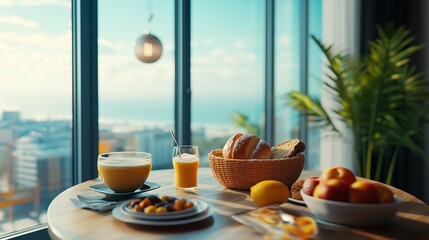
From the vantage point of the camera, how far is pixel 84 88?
6.79 feet

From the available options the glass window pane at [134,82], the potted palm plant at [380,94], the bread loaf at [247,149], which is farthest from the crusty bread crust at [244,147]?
the potted palm plant at [380,94]

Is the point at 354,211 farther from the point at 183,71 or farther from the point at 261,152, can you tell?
the point at 183,71

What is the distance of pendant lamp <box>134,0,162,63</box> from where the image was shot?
8.07 feet

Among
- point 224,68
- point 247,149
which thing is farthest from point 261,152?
point 224,68

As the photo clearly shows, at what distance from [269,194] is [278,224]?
24 cm

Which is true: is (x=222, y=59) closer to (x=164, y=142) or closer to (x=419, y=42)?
(x=164, y=142)

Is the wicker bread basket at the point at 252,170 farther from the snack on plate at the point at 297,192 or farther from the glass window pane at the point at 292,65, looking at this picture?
the glass window pane at the point at 292,65

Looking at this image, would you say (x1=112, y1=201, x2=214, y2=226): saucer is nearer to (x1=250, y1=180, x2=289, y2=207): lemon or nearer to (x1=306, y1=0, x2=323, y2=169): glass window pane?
(x1=250, y1=180, x2=289, y2=207): lemon

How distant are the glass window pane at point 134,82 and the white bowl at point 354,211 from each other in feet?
5.10

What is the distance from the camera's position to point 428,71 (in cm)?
366

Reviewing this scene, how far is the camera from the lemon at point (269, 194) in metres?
1.13

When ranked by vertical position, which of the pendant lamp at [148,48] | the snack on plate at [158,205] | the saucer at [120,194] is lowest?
the saucer at [120,194]

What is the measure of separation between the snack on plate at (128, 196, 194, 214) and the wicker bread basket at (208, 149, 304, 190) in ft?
1.03

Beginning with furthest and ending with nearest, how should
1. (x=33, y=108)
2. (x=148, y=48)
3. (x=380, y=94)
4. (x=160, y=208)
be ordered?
(x=380, y=94) < (x=148, y=48) < (x=33, y=108) < (x=160, y=208)
